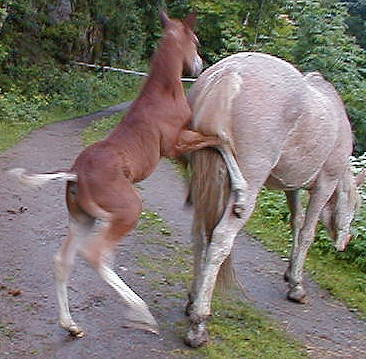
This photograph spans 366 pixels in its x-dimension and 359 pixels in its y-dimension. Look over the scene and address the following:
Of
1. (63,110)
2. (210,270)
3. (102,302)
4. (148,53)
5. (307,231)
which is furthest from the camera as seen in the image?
(148,53)

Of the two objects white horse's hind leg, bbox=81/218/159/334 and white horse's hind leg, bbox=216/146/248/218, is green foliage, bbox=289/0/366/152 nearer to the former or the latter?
white horse's hind leg, bbox=216/146/248/218

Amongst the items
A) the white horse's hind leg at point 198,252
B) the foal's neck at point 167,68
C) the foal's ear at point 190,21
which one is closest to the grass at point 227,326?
the white horse's hind leg at point 198,252

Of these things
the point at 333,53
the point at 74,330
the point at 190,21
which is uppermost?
the point at 190,21

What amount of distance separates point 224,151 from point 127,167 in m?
0.74

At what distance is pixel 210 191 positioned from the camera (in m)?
4.73

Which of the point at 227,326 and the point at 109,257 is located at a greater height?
the point at 109,257

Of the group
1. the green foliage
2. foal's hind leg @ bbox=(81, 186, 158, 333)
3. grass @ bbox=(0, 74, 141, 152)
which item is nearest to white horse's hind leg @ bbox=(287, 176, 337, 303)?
foal's hind leg @ bbox=(81, 186, 158, 333)

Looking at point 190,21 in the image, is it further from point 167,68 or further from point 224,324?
point 224,324

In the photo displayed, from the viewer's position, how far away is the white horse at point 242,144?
4.66 m

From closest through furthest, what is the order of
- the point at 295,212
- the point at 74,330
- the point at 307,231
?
the point at 74,330 → the point at 307,231 → the point at 295,212

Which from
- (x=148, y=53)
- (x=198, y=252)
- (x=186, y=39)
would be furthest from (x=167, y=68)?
(x=148, y=53)

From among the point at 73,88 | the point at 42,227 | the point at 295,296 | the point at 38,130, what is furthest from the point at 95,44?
the point at 295,296

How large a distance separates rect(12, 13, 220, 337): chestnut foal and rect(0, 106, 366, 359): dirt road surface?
262 mm

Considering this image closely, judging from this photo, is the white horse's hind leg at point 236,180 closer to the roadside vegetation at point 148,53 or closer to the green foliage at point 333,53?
the roadside vegetation at point 148,53
